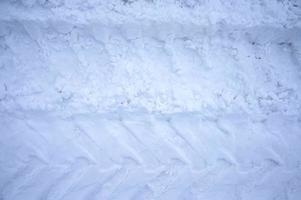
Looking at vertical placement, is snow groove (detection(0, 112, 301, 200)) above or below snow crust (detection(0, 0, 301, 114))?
below

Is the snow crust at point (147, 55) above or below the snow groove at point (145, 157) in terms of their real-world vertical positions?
above

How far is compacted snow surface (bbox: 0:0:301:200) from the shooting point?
777 mm

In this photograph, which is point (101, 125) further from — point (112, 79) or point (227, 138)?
point (227, 138)

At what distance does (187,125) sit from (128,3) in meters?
0.36

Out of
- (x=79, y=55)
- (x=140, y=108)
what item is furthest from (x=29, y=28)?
(x=140, y=108)

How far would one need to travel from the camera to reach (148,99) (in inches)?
31.5

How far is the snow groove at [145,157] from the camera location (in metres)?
0.78

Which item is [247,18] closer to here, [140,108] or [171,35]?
[171,35]

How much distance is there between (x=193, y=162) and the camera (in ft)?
2.67

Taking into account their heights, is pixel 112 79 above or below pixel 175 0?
below

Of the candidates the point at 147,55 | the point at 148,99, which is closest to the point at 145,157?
the point at 148,99

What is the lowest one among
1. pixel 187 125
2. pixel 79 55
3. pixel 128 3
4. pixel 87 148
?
pixel 87 148

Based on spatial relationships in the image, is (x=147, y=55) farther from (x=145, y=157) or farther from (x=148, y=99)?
(x=145, y=157)

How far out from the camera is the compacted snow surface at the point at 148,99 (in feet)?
2.55
